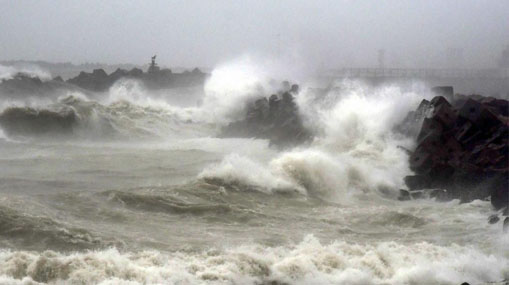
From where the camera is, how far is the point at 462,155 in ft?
43.9

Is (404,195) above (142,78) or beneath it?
beneath

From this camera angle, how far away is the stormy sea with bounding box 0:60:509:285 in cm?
720

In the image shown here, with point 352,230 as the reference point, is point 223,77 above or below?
above

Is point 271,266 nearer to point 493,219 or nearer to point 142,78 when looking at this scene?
point 493,219

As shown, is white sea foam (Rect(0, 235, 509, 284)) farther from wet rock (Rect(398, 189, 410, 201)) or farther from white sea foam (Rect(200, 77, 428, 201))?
white sea foam (Rect(200, 77, 428, 201))

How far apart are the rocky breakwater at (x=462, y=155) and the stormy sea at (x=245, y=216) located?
0.55 meters

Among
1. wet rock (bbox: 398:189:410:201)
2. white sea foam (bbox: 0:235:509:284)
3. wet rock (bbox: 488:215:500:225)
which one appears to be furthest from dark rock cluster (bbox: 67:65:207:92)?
white sea foam (bbox: 0:235:509:284)

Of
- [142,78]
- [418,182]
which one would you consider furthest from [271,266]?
[142,78]

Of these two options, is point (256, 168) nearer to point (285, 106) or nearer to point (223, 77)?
point (285, 106)

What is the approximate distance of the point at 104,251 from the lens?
24.4 feet

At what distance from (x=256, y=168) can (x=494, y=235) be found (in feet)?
18.6

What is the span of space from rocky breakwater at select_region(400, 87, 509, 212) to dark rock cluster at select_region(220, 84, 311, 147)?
650 cm

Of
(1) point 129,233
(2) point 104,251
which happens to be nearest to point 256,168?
(1) point 129,233

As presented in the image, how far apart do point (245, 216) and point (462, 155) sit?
6139mm
